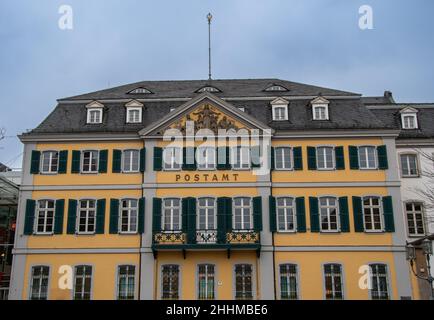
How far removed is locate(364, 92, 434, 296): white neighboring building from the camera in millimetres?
25844

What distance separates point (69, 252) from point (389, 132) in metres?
17.1

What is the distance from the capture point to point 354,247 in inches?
957

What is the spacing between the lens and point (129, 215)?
25141mm

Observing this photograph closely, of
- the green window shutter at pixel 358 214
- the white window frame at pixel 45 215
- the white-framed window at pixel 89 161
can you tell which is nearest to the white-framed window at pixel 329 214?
the green window shutter at pixel 358 214

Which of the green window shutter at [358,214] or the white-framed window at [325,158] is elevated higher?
the white-framed window at [325,158]

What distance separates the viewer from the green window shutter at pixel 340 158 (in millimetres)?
25531

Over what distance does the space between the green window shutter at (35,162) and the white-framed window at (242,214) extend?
10.3m

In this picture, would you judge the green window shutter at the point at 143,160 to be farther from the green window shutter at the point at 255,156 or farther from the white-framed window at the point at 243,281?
the white-framed window at the point at 243,281

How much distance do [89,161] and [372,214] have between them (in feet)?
47.6

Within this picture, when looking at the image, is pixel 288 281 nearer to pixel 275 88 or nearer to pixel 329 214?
pixel 329 214
